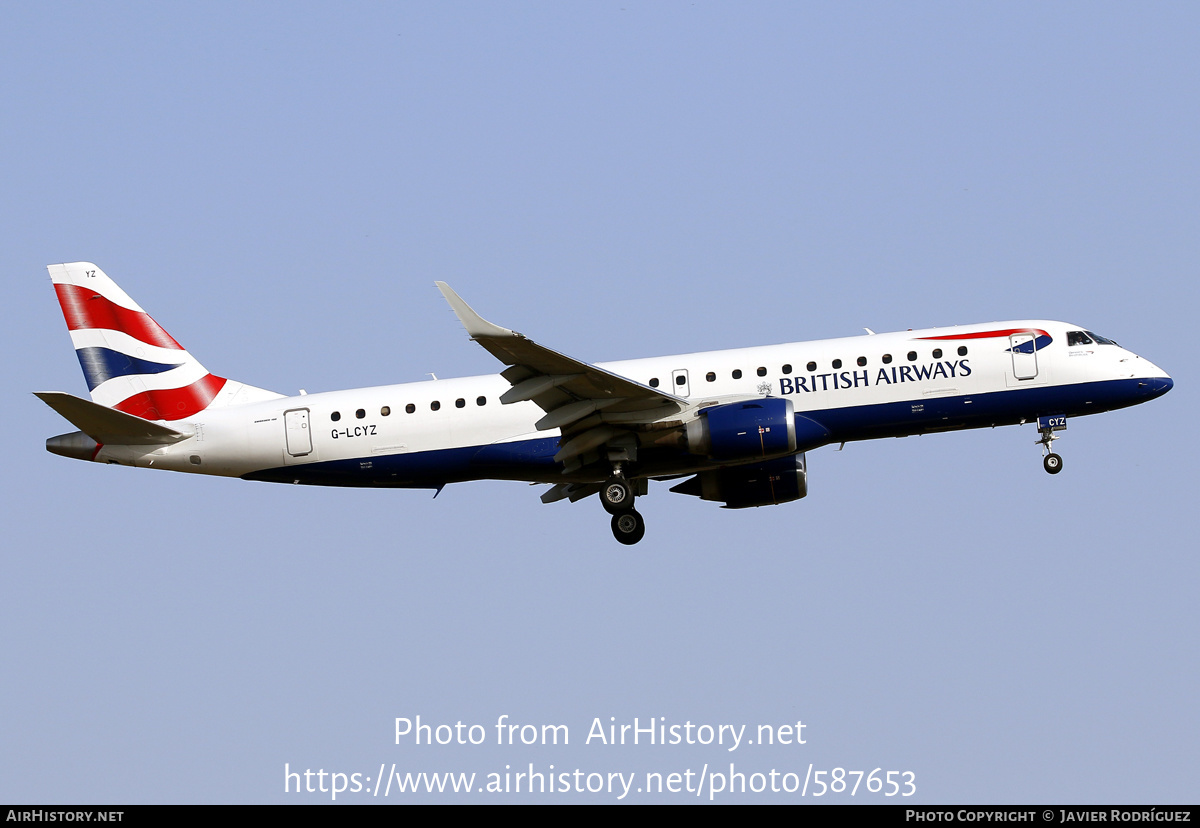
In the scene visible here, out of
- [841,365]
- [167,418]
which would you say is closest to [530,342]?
[841,365]

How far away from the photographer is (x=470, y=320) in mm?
27125

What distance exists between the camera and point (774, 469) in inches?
1340

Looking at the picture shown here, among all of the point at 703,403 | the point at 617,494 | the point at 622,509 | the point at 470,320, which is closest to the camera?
the point at 470,320

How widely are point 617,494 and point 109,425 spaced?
41.3 feet

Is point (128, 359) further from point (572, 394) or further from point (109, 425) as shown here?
point (572, 394)

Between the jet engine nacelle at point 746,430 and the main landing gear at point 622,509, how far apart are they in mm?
2588

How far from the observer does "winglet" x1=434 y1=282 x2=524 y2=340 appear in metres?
26.6

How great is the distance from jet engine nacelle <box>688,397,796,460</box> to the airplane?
4 cm

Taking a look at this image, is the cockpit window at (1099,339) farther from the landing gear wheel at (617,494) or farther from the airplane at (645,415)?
the landing gear wheel at (617,494)

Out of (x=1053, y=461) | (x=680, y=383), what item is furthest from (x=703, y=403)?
(x=1053, y=461)

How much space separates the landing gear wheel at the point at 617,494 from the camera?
107 ft

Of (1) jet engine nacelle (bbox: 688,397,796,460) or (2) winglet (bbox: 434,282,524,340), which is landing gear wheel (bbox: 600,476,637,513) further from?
(2) winglet (bbox: 434,282,524,340)

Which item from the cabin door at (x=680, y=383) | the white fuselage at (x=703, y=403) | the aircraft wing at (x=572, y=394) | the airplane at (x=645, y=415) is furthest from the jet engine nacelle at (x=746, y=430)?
the cabin door at (x=680, y=383)

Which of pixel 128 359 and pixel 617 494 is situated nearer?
pixel 617 494
